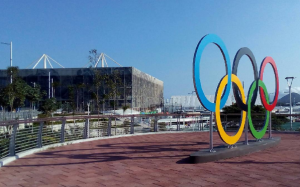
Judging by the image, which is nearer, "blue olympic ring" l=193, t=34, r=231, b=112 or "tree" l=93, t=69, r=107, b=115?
"blue olympic ring" l=193, t=34, r=231, b=112

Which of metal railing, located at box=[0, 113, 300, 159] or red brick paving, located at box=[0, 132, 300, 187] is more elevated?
metal railing, located at box=[0, 113, 300, 159]

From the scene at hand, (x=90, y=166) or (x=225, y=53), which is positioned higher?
(x=225, y=53)

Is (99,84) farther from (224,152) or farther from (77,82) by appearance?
(224,152)

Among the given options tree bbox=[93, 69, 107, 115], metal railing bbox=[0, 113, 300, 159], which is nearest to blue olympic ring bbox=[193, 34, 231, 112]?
metal railing bbox=[0, 113, 300, 159]

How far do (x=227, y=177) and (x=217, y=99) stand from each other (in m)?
2.45

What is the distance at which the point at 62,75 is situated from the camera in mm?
55156

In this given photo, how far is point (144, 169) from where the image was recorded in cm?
642

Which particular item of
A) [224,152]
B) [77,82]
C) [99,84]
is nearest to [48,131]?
[224,152]

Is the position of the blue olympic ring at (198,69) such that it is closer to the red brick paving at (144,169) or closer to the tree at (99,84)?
the red brick paving at (144,169)

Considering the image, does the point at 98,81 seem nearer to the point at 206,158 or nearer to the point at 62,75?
the point at 62,75

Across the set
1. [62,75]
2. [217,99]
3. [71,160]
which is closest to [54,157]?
[71,160]

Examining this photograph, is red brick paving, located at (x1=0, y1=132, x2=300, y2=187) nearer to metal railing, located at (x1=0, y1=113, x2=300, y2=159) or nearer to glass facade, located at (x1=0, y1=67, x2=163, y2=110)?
metal railing, located at (x1=0, y1=113, x2=300, y2=159)

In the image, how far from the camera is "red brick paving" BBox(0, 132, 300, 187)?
5.42 meters

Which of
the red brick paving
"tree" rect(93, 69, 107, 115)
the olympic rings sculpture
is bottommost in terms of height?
the red brick paving
